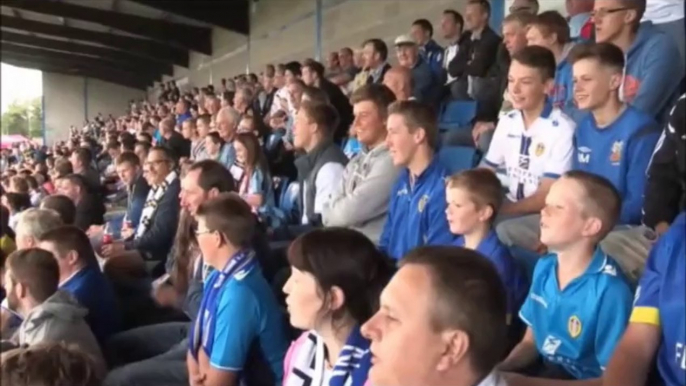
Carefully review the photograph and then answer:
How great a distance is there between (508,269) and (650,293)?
0.81 meters

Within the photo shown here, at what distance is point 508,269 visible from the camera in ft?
8.23

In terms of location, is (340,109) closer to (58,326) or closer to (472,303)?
(58,326)

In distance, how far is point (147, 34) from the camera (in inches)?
734

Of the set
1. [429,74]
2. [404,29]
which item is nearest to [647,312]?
[429,74]

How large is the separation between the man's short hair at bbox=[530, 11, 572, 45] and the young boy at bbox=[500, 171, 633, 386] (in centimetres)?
188

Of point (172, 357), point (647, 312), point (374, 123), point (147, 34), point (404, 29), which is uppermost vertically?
point (147, 34)

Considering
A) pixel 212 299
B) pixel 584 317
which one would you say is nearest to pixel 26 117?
pixel 212 299

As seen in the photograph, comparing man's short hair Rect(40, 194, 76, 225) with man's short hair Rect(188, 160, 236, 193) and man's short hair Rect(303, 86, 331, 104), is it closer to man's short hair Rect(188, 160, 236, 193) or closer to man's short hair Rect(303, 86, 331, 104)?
man's short hair Rect(188, 160, 236, 193)

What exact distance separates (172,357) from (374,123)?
4.42 ft

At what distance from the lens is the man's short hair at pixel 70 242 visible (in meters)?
3.36

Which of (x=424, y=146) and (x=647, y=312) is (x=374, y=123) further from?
(x=647, y=312)

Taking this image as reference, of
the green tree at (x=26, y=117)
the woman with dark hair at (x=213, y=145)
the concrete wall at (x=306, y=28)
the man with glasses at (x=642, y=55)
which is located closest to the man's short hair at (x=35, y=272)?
the man with glasses at (x=642, y=55)

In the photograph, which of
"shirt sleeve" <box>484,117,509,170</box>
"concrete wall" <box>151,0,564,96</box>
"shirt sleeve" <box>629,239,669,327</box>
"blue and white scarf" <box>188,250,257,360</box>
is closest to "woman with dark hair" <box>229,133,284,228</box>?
"shirt sleeve" <box>484,117,509,170</box>

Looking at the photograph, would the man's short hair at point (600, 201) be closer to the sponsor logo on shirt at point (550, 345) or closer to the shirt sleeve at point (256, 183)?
the sponsor logo on shirt at point (550, 345)
